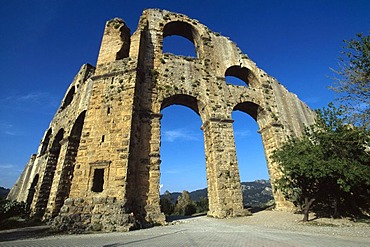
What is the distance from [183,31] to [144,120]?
29.2 ft

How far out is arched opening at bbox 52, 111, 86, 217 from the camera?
38.1ft

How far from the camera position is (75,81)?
1725 cm

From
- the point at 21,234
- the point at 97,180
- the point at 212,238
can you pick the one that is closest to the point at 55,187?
the point at 97,180

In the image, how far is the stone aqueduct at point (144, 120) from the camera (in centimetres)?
831

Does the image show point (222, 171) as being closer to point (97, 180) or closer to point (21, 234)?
point (97, 180)

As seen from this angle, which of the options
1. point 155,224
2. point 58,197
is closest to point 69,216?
point 155,224

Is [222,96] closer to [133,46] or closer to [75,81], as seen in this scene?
[133,46]

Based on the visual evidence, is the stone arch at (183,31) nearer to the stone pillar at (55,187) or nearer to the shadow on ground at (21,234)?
the stone pillar at (55,187)

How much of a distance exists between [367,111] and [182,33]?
13.0 metres

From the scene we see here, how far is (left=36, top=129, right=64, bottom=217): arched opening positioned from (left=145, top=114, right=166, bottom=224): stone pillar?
8.77 meters

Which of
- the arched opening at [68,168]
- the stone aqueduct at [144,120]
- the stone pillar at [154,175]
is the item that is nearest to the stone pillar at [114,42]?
the stone aqueduct at [144,120]

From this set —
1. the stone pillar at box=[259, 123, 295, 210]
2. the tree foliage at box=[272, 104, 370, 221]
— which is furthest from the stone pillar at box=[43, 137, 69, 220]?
the stone pillar at box=[259, 123, 295, 210]

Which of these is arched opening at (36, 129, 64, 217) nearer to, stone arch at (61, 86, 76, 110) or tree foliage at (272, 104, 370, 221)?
stone arch at (61, 86, 76, 110)

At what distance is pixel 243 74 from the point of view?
15.8 metres
